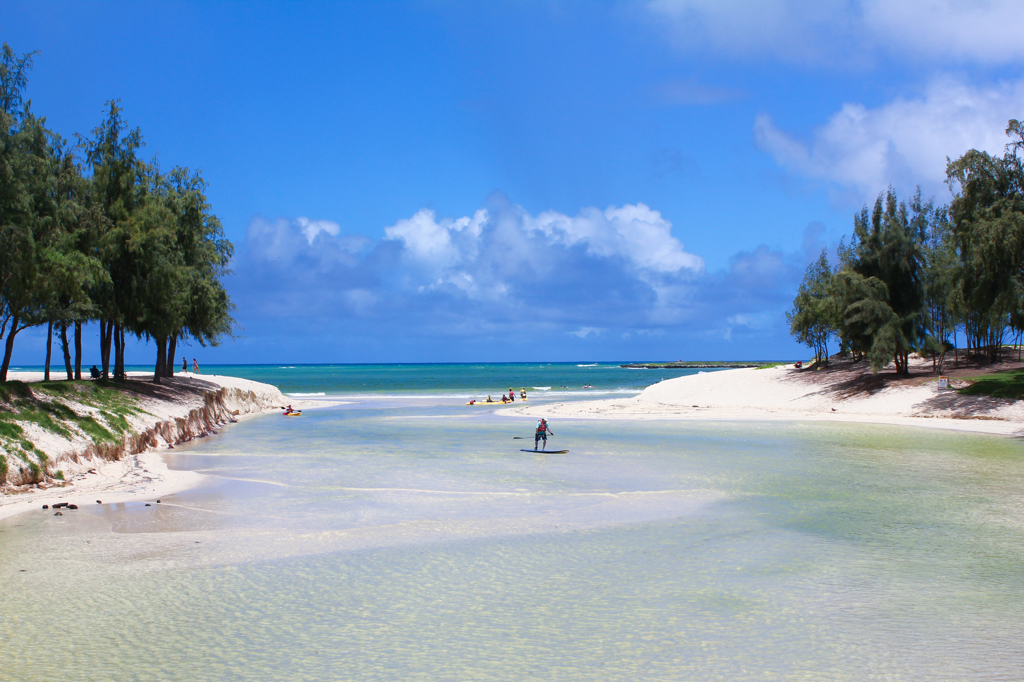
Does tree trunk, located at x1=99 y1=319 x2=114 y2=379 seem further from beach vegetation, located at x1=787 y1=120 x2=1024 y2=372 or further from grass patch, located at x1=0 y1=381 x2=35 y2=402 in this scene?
beach vegetation, located at x1=787 y1=120 x2=1024 y2=372

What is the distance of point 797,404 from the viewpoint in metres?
52.0

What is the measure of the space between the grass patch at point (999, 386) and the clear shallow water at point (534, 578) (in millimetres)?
20793

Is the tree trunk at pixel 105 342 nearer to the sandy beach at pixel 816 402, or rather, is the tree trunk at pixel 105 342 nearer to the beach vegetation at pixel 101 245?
the beach vegetation at pixel 101 245

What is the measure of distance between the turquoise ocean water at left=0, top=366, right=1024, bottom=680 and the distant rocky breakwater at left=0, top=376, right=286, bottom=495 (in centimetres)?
406

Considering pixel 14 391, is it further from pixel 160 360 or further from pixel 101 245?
pixel 160 360

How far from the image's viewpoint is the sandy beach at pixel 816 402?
39.4 metres

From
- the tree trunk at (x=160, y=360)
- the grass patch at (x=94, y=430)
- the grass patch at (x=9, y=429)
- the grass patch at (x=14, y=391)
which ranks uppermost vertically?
the tree trunk at (x=160, y=360)

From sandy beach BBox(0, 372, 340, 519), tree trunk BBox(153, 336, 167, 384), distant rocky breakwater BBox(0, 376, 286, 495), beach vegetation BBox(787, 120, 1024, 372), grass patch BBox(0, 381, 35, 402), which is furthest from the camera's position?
tree trunk BBox(153, 336, 167, 384)

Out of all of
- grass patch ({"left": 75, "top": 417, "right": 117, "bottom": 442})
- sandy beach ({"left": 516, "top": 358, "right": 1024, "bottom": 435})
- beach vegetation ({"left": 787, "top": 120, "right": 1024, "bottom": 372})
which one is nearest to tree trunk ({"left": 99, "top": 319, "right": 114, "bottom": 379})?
grass patch ({"left": 75, "top": 417, "right": 117, "bottom": 442})

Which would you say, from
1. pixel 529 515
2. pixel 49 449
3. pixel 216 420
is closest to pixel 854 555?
pixel 529 515

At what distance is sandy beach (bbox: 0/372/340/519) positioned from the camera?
19.6m

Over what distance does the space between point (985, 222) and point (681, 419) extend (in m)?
20.8

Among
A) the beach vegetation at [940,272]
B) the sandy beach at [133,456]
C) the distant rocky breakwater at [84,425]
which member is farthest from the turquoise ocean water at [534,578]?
the beach vegetation at [940,272]

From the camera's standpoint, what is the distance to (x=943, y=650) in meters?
8.98
